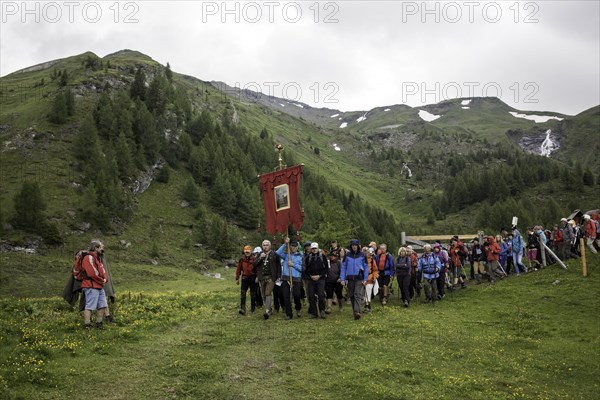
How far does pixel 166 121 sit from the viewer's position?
96875mm

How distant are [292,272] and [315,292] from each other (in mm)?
1293

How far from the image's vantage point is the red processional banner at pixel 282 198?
2067 centimetres

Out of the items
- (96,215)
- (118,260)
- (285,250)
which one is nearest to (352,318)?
(285,250)

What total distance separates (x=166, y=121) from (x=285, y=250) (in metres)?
84.6

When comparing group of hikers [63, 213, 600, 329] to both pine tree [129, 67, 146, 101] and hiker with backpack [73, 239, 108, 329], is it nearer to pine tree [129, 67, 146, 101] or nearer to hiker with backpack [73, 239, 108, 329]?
hiker with backpack [73, 239, 108, 329]

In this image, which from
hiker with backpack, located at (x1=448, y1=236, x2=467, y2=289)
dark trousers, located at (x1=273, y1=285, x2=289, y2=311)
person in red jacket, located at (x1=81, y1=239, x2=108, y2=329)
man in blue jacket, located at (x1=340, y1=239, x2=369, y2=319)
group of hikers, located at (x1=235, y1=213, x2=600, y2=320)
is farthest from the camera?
hiker with backpack, located at (x1=448, y1=236, x2=467, y2=289)

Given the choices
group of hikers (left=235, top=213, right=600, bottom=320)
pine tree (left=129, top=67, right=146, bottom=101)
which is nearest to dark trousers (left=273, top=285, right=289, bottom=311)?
group of hikers (left=235, top=213, right=600, bottom=320)

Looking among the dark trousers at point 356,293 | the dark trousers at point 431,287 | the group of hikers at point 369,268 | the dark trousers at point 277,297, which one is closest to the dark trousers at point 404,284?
the group of hikers at point 369,268

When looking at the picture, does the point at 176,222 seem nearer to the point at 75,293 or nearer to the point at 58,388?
the point at 75,293

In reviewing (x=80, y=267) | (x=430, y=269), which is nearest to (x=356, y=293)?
(x=430, y=269)

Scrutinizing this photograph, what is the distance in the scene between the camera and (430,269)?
2305 cm

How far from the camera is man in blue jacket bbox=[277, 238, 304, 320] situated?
61.2 ft

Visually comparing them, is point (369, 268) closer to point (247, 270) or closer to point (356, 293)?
point (356, 293)

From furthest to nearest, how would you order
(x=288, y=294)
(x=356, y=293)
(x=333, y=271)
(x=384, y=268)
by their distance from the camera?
(x=384, y=268) → (x=333, y=271) → (x=356, y=293) → (x=288, y=294)
